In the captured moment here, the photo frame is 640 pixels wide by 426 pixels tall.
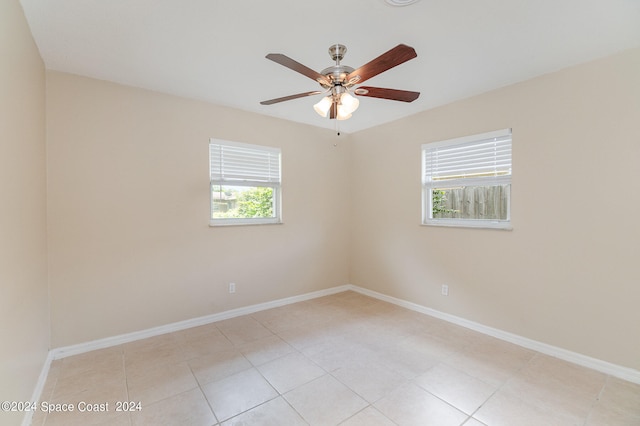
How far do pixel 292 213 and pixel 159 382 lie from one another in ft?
7.58

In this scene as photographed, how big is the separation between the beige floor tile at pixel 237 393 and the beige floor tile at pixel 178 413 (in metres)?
0.06

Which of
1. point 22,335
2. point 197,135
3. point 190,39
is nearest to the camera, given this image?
point 22,335

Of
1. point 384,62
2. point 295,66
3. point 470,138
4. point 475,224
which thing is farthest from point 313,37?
point 475,224

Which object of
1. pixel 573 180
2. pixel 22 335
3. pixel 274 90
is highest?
pixel 274 90

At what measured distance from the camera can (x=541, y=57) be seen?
2.20 m

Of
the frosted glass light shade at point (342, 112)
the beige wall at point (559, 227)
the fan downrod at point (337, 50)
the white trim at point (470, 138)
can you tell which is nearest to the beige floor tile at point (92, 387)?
the frosted glass light shade at point (342, 112)

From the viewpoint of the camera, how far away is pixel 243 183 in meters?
3.43

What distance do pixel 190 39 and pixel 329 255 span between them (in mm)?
3126

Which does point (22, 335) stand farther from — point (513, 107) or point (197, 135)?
point (513, 107)

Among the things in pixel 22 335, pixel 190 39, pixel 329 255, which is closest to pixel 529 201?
pixel 329 255

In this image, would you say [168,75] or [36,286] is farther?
[168,75]

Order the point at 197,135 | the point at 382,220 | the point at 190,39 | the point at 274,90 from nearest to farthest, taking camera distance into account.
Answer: the point at 190,39 < the point at 274,90 < the point at 197,135 < the point at 382,220

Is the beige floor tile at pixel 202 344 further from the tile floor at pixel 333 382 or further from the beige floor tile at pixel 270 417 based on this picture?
the beige floor tile at pixel 270 417

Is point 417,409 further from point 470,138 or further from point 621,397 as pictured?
point 470,138
